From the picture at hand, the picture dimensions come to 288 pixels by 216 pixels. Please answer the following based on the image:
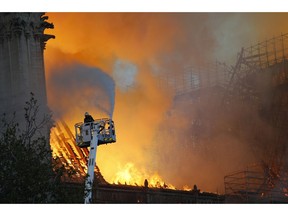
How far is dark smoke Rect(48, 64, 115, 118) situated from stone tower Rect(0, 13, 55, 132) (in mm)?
2641

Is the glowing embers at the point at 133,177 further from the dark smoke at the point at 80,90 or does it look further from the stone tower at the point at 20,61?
the stone tower at the point at 20,61

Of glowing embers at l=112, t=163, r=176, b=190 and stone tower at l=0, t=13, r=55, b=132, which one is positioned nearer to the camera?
stone tower at l=0, t=13, r=55, b=132

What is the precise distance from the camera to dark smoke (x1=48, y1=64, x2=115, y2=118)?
31.8 meters

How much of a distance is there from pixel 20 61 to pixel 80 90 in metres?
4.55

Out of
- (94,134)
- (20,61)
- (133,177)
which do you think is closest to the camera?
(94,134)

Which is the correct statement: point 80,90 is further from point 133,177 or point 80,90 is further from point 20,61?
point 133,177

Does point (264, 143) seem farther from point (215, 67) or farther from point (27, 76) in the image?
point (27, 76)

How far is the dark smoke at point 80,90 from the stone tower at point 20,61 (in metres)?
2.64

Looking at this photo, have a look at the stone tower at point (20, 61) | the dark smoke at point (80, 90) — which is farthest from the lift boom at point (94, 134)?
the dark smoke at point (80, 90)

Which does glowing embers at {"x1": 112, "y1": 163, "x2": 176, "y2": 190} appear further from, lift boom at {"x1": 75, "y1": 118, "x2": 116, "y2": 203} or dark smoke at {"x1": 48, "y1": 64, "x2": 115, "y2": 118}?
lift boom at {"x1": 75, "y1": 118, "x2": 116, "y2": 203}

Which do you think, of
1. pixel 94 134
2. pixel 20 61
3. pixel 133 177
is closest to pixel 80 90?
pixel 20 61

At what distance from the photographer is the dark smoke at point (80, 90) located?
3178cm

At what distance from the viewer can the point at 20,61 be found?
28.5 m

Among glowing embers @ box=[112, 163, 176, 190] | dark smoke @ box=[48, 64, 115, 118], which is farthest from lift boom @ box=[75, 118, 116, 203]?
glowing embers @ box=[112, 163, 176, 190]
